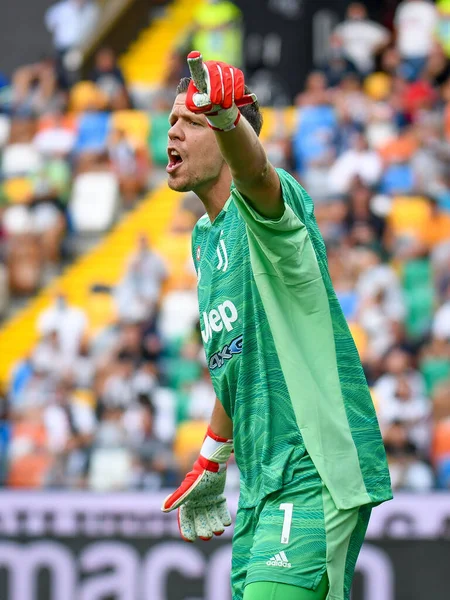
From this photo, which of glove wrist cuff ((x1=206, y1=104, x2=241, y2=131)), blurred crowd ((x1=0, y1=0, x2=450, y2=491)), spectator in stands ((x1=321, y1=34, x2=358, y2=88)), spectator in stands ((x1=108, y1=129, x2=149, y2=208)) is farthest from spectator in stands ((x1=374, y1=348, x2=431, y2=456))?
glove wrist cuff ((x1=206, y1=104, x2=241, y2=131))

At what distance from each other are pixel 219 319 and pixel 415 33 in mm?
10340

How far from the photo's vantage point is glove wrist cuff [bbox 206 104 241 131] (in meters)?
3.33

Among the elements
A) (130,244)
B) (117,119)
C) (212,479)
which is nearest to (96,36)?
(117,119)

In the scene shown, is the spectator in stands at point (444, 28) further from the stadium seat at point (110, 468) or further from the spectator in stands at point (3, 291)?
the stadium seat at point (110, 468)

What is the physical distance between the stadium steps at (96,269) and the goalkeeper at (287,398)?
324 inches

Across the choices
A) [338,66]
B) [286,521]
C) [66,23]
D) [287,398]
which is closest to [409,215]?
[338,66]

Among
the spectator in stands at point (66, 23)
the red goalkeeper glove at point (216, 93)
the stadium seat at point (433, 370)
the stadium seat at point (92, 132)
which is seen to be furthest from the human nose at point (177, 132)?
the spectator in stands at point (66, 23)

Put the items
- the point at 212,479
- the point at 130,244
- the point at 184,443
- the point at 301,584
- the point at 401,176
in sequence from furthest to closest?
the point at 130,244 < the point at 401,176 < the point at 184,443 < the point at 212,479 < the point at 301,584

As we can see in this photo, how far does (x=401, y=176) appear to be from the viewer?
11.9 m

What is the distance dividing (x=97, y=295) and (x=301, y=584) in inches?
342

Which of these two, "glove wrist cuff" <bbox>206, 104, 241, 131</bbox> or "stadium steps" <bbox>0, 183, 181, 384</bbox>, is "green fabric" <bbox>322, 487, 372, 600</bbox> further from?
"stadium steps" <bbox>0, 183, 181, 384</bbox>

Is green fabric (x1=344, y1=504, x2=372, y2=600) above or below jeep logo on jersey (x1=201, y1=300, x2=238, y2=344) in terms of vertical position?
below

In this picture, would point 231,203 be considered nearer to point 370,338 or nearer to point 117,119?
point 370,338

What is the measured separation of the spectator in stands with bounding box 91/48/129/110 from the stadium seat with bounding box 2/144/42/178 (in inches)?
44.4
